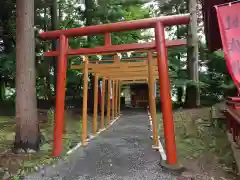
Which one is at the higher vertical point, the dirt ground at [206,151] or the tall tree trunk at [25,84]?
the tall tree trunk at [25,84]

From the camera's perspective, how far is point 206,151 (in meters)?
6.05

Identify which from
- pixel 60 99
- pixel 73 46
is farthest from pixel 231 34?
pixel 73 46

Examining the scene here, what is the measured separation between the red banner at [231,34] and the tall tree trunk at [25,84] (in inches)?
153

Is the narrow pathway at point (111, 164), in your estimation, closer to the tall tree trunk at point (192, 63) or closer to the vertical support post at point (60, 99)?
the vertical support post at point (60, 99)

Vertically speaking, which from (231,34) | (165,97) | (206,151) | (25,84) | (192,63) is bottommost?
(206,151)

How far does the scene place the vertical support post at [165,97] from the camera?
4715mm

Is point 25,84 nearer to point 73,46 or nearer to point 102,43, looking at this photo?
point 73,46

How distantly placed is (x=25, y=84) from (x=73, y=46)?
29.2 feet

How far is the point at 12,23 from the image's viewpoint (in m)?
13.8

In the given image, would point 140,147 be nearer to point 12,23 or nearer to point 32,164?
point 32,164

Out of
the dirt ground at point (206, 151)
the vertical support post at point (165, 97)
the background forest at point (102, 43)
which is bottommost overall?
the dirt ground at point (206, 151)

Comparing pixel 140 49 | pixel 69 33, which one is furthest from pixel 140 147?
pixel 69 33

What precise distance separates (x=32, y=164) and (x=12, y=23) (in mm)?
11247

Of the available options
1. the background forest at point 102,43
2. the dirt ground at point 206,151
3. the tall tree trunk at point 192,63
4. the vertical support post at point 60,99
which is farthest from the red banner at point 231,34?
the tall tree trunk at point 192,63
